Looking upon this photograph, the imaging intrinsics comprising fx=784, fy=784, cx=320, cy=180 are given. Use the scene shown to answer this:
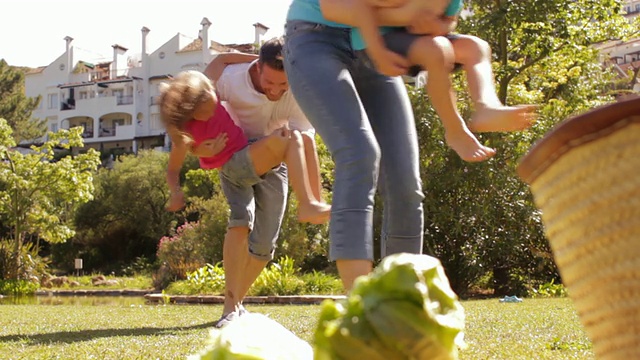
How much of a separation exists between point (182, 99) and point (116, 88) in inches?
2312

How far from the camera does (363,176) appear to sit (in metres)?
2.34

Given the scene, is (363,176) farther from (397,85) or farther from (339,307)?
(339,307)

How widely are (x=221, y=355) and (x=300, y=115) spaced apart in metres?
3.45

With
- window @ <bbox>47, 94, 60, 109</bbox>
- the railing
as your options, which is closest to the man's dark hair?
the railing

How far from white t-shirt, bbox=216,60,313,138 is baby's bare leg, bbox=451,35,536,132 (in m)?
1.48

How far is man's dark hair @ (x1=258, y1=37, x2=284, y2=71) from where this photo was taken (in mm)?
3734

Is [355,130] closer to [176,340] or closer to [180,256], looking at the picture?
[176,340]

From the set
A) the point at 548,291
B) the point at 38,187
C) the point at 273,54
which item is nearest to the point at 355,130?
the point at 273,54

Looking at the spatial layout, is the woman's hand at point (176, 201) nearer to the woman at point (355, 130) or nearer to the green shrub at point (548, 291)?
the woman at point (355, 130)

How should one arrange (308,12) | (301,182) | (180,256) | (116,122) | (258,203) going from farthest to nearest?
(116,122) < (180,256) < (258,203) < (301,182) < (308,12)

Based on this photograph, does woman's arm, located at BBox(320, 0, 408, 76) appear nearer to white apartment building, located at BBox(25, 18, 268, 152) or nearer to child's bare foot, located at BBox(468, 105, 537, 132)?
child's bare foot, located at BBox(468, 105, 537, 132)

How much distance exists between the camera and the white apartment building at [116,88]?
56.3 m

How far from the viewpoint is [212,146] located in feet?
12.6

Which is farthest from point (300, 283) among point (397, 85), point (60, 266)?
point (60, 266)
